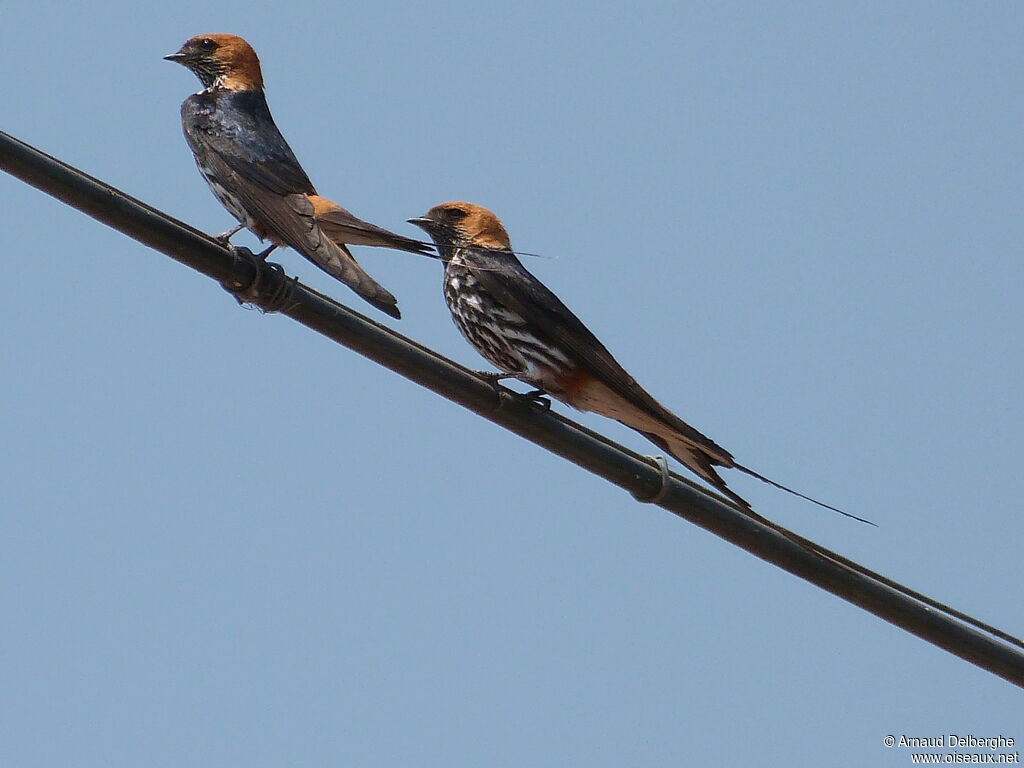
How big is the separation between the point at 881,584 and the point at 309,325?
244cm

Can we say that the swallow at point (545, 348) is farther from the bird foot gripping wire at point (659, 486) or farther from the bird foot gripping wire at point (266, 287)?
the bird foot gripping wire at point (266, 287)

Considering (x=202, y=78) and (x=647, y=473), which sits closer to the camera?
(x=647, y=473)

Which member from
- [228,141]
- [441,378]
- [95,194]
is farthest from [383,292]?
[228,141]

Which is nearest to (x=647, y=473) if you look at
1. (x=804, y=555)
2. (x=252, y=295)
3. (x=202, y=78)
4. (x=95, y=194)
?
(x=804, y=555)

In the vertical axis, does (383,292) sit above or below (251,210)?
below

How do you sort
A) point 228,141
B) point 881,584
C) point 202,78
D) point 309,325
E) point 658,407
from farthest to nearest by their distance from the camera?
point 202,78, point 228,141, point 658,407, point 881,584, point 309,325

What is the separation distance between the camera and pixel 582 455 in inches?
→ 238

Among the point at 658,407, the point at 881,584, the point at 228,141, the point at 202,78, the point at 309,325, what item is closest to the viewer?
the point at 309,325

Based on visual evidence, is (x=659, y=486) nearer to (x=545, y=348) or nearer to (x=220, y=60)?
(x=545, y=348)

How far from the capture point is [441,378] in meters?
5.84

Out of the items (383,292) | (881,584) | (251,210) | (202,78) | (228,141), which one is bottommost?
(881,584)

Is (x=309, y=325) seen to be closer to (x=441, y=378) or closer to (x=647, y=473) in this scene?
(x=441, y=378)

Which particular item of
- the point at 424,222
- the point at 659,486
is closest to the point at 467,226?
the point at 424,222

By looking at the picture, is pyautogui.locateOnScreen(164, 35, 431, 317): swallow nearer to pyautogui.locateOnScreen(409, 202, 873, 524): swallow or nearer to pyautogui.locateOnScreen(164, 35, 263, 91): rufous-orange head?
pyautogui.locateOnScreen(164, 35, 263, 91): rufous-orange head
